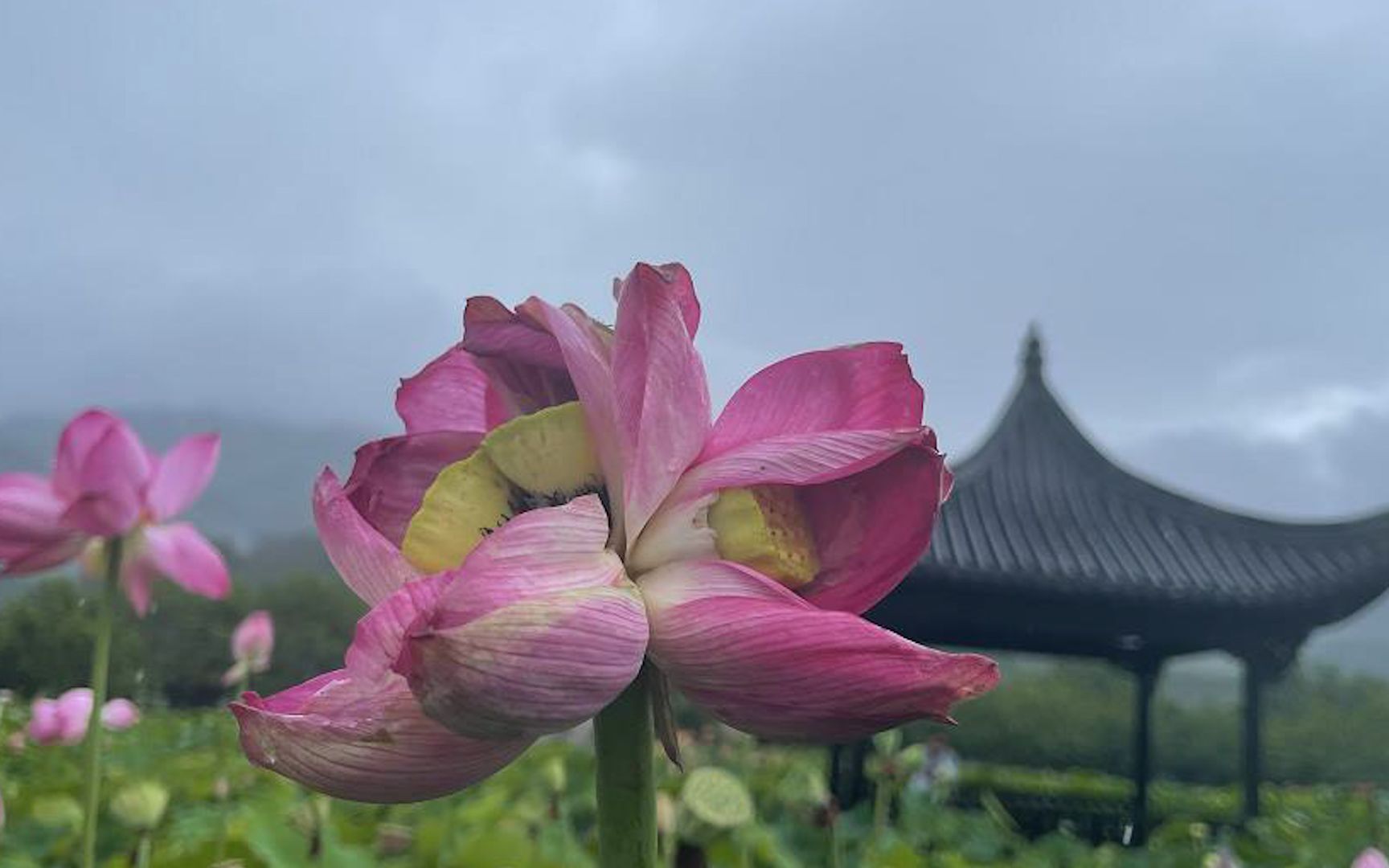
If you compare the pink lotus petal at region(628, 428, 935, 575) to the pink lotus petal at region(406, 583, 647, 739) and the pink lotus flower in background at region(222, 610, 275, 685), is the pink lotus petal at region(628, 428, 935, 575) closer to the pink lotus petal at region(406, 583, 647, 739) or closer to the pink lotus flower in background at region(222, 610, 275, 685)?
the pink lotus petal at region(406, 583, 647, 739)

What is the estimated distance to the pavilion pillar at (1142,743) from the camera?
3971 millimetres

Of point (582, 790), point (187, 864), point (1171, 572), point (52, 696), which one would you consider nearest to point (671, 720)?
point (187, 864)

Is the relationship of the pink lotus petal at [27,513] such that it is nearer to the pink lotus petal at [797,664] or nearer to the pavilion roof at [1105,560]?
the pink lotus petal at [797,664]

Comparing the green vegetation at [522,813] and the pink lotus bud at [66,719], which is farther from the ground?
the pink lotus bud at [66,719]

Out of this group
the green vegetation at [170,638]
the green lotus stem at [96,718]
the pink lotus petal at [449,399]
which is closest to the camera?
the pink lotus petal at [449,399]

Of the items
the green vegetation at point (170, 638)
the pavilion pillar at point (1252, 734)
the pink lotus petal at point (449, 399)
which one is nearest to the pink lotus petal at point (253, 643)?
the green vegetation at point (170, 638)

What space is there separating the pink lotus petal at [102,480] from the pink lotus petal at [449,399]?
1.89 ft

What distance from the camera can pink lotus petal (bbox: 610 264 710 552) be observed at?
0.29 meters

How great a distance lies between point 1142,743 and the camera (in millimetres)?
4285

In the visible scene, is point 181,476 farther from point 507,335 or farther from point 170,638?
point 170,638

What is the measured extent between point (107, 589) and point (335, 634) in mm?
Result: 13099

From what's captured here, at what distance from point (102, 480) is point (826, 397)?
26.9 inches

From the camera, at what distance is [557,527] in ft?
0.88

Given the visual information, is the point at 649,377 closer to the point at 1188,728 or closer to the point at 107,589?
the point at 107,589
